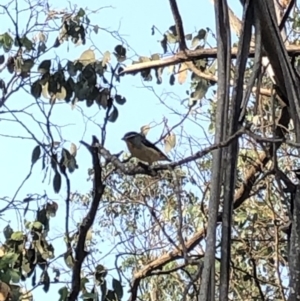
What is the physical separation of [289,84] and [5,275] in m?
0.83

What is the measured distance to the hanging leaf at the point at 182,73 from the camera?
2.67 metres

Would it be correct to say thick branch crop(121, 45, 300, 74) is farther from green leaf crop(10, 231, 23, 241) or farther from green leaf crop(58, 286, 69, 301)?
green leaf crop(58, 286, 69, 301)

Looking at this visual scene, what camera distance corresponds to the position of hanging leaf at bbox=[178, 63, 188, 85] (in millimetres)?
2674

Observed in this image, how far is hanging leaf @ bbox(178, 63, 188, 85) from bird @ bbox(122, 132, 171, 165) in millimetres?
491

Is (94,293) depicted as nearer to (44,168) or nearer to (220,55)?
(44,168)

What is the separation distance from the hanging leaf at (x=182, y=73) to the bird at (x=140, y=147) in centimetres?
49

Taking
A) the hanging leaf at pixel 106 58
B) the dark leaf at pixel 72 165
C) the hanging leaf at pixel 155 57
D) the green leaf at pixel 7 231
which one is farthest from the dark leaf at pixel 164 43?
the green leaf at pixel 7 231

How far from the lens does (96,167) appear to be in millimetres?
1296

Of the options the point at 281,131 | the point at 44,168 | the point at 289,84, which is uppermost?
the point at 281,131

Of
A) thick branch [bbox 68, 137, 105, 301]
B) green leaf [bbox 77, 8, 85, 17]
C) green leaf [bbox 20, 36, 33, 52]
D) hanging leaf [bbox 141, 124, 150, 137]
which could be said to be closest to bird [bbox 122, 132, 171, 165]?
hanging leaf [bbox 141, 124, 150, 137]

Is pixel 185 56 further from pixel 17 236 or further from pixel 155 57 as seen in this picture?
pixel 17 236

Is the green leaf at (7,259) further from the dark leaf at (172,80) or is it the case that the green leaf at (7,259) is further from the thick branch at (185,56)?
the dark leaf at (172,80)

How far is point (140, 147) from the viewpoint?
2244 millimetres

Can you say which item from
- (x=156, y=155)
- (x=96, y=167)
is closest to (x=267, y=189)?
(x=156, y=155)
